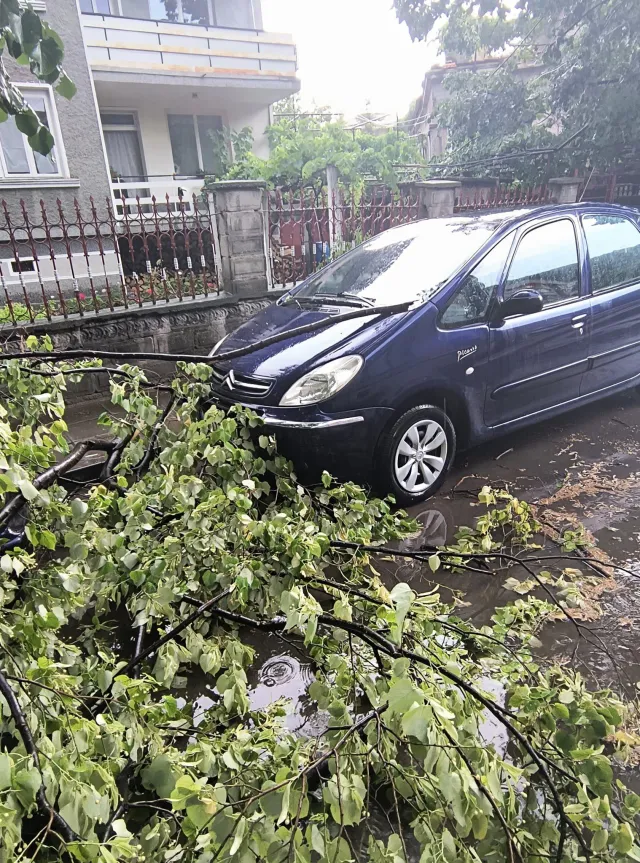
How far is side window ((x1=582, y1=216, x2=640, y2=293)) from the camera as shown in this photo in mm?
4469

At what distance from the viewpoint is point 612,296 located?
14.9ft

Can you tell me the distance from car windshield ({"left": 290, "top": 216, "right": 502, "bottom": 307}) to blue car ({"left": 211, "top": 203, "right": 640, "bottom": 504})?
0.05 ft

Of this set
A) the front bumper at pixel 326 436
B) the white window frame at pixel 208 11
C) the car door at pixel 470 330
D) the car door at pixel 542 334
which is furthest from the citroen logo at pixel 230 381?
the white window frame at pixel 208 11

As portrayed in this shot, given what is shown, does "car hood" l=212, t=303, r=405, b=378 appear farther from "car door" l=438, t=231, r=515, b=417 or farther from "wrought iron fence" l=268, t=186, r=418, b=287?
"wrought iron fence" l=268, t=186, r=418, b=287

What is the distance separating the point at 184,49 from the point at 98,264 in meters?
6.29

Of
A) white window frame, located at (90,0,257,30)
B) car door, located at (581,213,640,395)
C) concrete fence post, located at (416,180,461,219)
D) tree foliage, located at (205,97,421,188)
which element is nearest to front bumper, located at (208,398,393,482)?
car door, located at (581,213,640,395)

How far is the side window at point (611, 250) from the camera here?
14.7 feet

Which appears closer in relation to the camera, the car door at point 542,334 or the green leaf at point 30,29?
the green leaf at point 30,29

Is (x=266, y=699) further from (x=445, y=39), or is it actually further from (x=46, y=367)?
(x=445, y=39)

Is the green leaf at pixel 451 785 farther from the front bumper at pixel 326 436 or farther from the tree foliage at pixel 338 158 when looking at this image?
the tree foliage at pixel 338 158

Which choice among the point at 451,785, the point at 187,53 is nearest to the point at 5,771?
the point at 451,785

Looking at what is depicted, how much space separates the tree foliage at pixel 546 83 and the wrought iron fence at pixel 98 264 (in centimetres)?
531

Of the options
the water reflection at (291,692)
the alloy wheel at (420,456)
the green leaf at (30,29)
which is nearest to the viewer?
the green leaf at (30,29)

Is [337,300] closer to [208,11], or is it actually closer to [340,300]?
[340,300]
